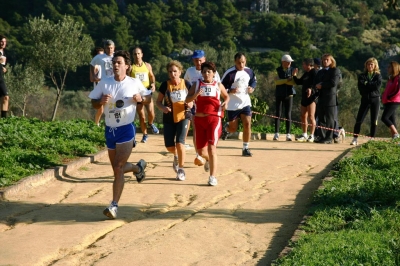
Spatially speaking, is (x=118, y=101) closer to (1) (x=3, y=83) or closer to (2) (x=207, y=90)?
(2) (x=207, y=90)

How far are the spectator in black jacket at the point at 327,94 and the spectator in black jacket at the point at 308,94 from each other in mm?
181

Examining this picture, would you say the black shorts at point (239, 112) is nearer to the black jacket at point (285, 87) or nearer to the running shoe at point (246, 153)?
the running shoe at point (246, 153)

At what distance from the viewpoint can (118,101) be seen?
9328 mm

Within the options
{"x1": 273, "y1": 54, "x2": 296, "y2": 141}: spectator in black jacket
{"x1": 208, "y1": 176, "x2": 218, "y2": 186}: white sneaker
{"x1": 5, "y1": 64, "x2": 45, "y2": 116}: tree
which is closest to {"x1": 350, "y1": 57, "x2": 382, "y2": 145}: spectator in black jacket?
{"x1": 273, "y1": 54, "x2": 296, "y2": 141}: spectator in black jacket

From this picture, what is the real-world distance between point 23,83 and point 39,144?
4309cm

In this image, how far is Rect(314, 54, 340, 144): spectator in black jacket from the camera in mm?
16609

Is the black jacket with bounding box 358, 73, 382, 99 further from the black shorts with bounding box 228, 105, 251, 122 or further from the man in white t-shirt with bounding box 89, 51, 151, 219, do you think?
the man in white t-shirt with bounding box 89, 51, 151, 219

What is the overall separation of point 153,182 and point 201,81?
163cm

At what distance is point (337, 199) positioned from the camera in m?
9.24

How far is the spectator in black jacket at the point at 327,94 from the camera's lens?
16.6 metres

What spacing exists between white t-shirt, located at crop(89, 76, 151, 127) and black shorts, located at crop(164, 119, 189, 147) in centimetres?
237

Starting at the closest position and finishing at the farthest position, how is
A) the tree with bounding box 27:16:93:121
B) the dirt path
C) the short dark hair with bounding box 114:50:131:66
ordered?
1. the dirt path
2. the short dark hair with bounding box 114:50:131:66
3. the tree with bounding box 27:16:93:121

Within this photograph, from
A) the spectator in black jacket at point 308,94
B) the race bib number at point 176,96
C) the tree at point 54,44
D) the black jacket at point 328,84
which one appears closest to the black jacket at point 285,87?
the spectator in black jacket at point 308,94

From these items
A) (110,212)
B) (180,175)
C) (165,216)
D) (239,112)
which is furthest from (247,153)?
(110,212)
